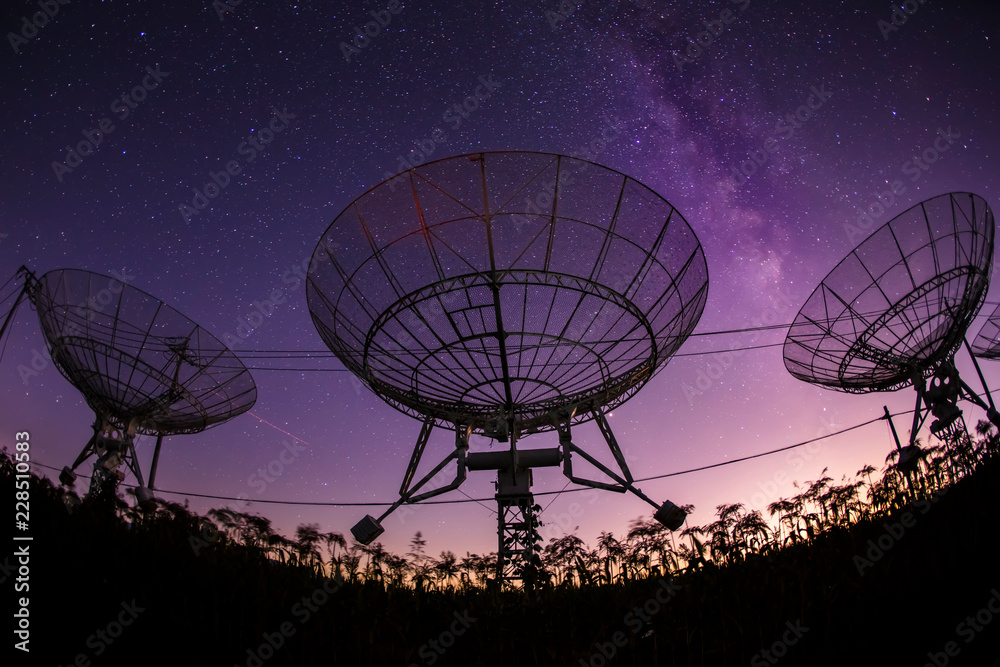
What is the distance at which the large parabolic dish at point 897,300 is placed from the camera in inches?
685

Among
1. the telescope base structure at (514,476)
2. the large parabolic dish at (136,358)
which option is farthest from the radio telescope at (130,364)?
the telescope base structure at (514,476)

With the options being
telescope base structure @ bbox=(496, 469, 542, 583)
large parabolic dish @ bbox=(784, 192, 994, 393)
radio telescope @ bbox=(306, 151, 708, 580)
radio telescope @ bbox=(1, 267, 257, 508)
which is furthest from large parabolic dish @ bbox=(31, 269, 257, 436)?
large parabolic dish @ bbox=(784, 192, 994, 393)

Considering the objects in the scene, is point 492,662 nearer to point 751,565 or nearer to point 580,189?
point 751,565

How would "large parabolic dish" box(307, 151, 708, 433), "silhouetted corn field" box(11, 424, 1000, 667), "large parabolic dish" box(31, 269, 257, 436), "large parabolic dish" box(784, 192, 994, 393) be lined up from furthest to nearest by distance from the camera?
"large parabolic dish" box(31, 269, 257, 436)
"large parabolic dish" box(784, 192, 994, 393)
"large parabolic dish" box(307, 151, 708, 433)
"silhouetted corn field" box(11, 424, 1000, 667)

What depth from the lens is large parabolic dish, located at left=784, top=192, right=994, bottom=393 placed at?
57.1ft

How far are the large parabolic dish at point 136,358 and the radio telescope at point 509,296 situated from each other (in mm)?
10758

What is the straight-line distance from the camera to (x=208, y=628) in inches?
175

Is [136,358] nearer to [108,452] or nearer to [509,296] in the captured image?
[108,452]

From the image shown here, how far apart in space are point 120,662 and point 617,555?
518 centimetres

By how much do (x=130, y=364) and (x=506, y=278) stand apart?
56.6ft

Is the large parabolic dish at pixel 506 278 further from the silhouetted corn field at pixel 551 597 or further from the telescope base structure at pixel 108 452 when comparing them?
the telescope base structure at pixel 108 452

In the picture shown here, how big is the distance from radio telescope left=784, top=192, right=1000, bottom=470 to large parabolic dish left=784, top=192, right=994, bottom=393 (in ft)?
0.11

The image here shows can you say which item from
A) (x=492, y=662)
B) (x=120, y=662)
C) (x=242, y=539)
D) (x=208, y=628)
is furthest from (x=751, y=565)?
(x=242, y=539)

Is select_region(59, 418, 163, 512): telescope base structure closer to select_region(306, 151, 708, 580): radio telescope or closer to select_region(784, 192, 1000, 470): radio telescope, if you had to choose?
select_region(306, 151, 708, 580): radio telescope
